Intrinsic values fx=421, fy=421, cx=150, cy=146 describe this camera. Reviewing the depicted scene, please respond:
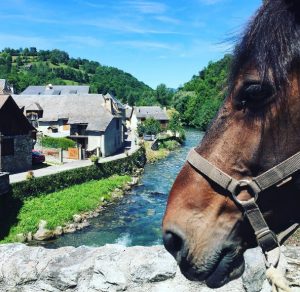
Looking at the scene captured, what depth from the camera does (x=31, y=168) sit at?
3148 centimetres

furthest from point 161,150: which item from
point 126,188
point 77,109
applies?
point 126,188

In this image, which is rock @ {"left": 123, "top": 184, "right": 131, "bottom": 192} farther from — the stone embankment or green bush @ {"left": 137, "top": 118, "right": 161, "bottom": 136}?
green bush @ {"left": 137, "top": 118, "right": 161, "bottom": 136}

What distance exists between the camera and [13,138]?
97.0 feet

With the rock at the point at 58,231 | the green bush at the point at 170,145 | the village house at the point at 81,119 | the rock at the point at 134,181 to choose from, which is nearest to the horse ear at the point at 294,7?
the rock at the point at 58,231

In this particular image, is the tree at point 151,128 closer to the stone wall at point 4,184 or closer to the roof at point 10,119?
the roof at point 10,119

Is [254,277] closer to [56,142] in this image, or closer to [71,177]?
[71,177]

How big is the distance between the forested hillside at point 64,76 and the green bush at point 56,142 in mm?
83731

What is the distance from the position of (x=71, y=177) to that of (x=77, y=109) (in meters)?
15.9

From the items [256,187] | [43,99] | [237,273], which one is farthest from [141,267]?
[43,99]

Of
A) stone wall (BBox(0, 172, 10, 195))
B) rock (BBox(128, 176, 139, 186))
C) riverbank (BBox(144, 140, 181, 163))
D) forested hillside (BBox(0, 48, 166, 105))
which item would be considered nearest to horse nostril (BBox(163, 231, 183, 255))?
stone wall (BBox(0, 172, 10, 195))

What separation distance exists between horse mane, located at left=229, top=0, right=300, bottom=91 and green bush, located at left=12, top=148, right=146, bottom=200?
24.0 m

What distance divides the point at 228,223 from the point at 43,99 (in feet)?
156

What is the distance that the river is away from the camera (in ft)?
66.8

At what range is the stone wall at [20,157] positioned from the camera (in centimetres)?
2922
